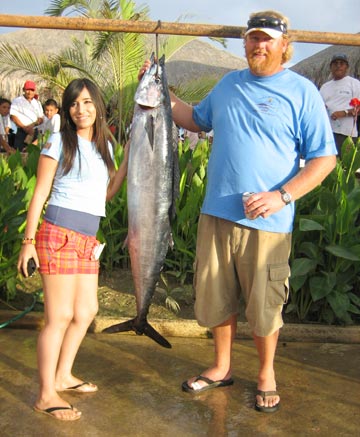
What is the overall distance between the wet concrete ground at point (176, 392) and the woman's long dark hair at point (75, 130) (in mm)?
1368

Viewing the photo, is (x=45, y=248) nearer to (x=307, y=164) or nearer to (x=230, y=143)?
(x=230, y=143)

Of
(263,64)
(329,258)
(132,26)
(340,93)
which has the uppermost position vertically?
(340,93)

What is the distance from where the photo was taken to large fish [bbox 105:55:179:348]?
3090 mm

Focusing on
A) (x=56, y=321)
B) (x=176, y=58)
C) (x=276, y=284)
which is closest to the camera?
(x=56, y=321)

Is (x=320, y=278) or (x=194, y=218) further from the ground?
(x=194, y=218)

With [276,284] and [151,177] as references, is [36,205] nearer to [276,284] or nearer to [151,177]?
[151,177]

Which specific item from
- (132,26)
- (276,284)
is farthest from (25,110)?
(276,284)

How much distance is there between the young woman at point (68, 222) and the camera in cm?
317

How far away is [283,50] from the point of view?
3.26 meters

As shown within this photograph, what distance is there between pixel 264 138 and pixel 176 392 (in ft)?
5.43

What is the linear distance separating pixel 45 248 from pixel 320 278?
7.88ft

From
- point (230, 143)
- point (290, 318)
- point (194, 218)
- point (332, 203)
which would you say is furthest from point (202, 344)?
point (230, 143)

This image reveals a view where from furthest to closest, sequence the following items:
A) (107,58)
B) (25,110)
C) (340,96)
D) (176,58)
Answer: (176,58)
(107,58)
(25,110)
(340,96)

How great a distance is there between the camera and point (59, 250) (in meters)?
3.17
